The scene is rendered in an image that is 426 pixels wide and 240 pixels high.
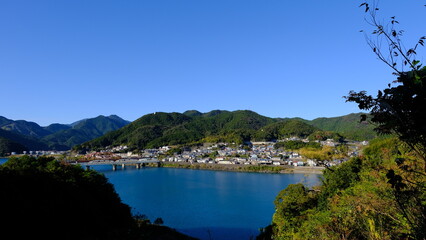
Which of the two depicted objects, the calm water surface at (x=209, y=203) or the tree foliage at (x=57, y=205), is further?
the calm water surface at (x=209, y=203)

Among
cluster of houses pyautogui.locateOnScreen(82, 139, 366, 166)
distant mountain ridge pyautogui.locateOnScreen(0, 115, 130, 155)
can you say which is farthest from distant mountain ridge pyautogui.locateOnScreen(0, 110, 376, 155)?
cluster of houses pyautogui.locateOnScreen(82, 139, 366, 166)

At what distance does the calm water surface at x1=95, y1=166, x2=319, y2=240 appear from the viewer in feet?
39.9

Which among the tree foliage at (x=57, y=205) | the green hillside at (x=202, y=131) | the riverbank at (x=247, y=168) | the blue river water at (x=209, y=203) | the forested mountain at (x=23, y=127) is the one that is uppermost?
the forested mountain at (x=23, y=127)

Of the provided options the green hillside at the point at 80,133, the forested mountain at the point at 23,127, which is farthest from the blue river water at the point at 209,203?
the forested mountain at the point at 23,127

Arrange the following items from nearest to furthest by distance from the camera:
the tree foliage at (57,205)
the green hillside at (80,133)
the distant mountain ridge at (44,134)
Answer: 1. the tree foliage at (57,205)
2. the distant mountain ridge at (44,134)
3. the green hillside at (80,133)

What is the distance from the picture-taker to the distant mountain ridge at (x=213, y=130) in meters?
56.8

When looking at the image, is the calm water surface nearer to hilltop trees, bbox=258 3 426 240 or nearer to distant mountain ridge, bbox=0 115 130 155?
hilltop trees, bbox=258 3 426 240

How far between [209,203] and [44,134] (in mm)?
A: 152531

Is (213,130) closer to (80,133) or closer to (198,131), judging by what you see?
(198,131)

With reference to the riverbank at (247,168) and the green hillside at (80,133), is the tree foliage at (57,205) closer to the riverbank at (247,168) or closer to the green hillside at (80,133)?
the riverbank at (247,168)

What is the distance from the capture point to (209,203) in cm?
1627

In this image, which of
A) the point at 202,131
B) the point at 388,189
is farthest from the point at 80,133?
the point at 388,189

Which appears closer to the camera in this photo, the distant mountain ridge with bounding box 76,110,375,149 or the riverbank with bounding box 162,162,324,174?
the riverbank with bounding box 162,162,324,174

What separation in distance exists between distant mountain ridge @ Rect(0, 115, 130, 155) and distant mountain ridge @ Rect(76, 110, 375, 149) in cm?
2528
